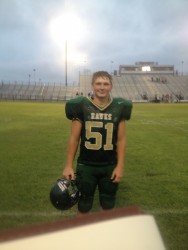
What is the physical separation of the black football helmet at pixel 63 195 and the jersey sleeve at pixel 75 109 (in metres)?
0.71

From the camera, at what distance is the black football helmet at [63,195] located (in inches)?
157

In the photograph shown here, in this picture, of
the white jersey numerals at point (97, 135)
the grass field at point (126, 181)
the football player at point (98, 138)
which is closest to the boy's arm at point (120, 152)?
the football player at point (98, 138)

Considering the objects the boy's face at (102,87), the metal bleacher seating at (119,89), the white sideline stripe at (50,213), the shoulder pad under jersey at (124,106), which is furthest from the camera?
the metal bleacher seating at (119,89)

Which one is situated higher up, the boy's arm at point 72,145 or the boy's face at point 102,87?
the boy's face at point 102,87

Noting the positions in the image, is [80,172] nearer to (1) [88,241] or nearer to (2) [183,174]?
(1) [88,241]

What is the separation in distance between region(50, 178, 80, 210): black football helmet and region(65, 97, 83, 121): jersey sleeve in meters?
0.71

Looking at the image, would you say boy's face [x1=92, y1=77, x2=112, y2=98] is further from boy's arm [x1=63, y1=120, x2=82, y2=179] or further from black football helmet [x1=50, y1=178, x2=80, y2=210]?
black football helmet [x1=50, y1=178, x2=80, y2=210]

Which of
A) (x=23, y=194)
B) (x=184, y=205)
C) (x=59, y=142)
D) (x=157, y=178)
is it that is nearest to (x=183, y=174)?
(x=157, y=178)

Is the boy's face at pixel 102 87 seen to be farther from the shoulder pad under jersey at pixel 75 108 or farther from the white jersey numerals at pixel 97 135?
the white jersey numerals at pixel 97 135

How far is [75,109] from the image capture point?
4.30m

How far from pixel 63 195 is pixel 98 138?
0.76 metres

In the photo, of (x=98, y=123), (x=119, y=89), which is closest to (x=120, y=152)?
(x=98, y=123)

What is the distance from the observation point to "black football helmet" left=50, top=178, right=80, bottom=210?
3.98 metres

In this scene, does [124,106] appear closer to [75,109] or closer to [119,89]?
[75,109]
